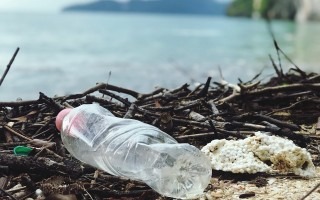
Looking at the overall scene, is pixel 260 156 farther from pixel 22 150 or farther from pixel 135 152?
pixel 22 150

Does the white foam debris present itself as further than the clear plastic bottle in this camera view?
Yes

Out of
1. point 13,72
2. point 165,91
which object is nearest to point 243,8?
point 13,72

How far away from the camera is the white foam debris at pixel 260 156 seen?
2295 mm

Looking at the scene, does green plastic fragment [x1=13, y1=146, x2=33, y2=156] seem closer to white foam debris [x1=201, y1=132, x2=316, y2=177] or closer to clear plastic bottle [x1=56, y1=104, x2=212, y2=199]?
clear plastic bottle [x1=56, y1=104, x2=212, y2=199]

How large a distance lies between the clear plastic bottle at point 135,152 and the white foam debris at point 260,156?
19cm

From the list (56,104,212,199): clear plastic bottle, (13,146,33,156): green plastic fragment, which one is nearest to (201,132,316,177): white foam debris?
(56,104,212,199): clear plastic bottle

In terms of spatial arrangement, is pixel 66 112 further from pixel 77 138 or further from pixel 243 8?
pixel 243 8

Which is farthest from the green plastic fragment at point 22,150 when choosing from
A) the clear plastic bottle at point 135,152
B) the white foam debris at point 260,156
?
the white foam debris at point 260,156

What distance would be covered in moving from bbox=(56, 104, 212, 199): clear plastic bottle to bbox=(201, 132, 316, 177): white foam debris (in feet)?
0.62

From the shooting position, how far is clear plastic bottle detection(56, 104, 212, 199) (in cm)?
209

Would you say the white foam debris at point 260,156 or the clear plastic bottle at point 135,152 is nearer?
the clear plastic bottle at point 135,152

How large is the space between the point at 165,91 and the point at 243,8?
103370mm

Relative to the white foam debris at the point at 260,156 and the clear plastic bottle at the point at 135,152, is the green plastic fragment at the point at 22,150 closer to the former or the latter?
the clear plastic bottle at the point at 135,152

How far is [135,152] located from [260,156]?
52cm
